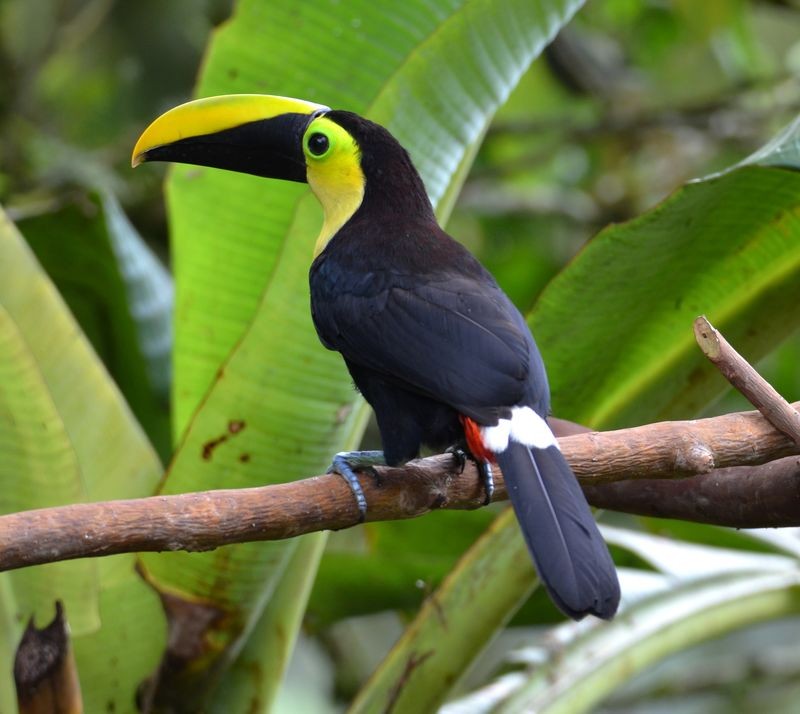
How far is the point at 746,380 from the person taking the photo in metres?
1.40

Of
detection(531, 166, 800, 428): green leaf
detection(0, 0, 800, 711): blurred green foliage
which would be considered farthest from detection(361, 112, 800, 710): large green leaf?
detection(0, 0, 800, 711): blurred green foliage

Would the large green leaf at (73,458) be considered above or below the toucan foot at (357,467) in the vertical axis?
below

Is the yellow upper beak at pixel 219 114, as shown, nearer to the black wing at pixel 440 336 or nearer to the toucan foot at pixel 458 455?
the black wing at pixel 440 336

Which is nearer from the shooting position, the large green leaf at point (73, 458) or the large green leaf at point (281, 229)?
the large green leaf at point (73, 458)

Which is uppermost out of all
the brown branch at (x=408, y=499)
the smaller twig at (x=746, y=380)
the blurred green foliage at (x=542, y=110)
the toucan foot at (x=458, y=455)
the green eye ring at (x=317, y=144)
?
the smaller twig at (x=746, y=380)

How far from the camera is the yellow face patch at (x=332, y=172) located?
1.88 m

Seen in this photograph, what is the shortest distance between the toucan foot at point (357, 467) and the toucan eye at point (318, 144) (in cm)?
49

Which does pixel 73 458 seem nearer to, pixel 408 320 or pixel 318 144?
pixel 408 320

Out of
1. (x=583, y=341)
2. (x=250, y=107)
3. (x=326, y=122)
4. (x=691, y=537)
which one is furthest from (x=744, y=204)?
(x=691, y=537)

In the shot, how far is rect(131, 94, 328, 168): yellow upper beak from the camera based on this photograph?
1.89 metres

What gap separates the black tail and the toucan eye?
0.66 metres

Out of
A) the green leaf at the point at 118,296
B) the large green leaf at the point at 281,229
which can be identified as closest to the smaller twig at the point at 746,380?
the large green leaf at the point at 281,229

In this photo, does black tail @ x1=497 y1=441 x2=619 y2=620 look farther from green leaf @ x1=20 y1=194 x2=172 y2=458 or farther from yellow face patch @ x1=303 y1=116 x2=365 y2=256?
green leaf @ x1=20 y1=194 x2=172 y2=458

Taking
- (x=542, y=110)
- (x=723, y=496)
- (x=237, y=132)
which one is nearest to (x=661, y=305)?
(x=723, y=496)
